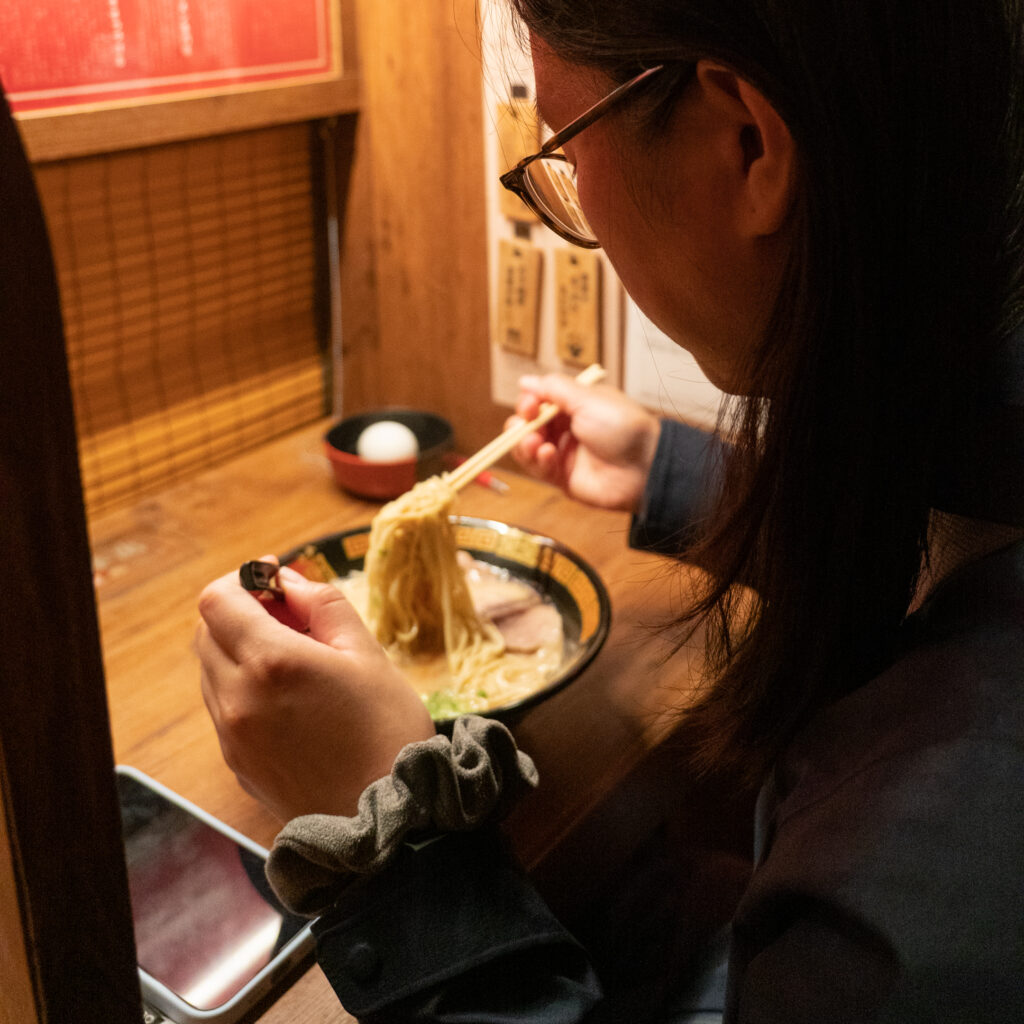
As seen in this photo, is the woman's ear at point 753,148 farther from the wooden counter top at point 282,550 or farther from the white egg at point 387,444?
the white egg at point 387,444

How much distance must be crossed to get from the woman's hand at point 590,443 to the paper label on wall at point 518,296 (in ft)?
1.09

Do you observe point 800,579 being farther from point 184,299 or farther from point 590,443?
point 184,299

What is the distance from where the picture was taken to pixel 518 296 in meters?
1.90

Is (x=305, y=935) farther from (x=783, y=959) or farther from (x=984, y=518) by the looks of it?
(x=984, y=518)

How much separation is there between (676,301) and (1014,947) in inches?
19.9

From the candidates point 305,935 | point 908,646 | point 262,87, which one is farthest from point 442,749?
point 262,87

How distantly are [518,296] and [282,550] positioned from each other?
64 centimetres

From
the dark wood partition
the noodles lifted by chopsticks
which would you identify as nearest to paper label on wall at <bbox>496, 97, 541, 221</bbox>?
the noodles lifted by chopsticks

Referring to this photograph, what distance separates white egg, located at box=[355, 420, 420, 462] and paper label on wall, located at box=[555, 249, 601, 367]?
332mm

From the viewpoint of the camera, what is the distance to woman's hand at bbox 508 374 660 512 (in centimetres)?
150

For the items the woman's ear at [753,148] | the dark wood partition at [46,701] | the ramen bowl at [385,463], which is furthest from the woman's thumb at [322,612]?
the ramen bowl at [385,463]

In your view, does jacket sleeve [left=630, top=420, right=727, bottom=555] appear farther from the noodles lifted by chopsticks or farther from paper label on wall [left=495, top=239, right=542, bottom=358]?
paper label on wall [left=495, top=239, right=542, bottom=358]

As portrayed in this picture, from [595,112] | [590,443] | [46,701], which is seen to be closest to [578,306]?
[590,443]

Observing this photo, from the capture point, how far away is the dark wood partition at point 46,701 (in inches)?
17.3
